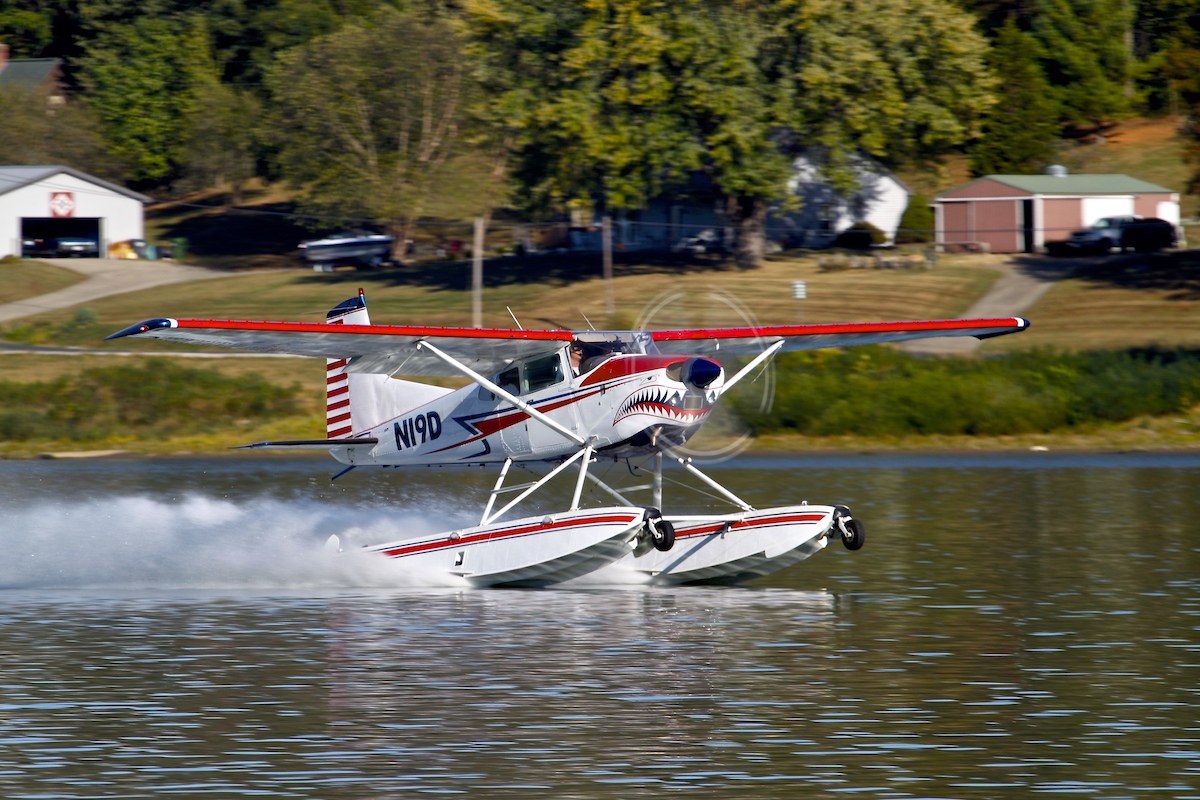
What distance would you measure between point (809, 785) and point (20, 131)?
7891cm

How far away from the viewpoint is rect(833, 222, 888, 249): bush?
60438mm

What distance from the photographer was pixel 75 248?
233ft

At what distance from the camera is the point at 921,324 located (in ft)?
55.8

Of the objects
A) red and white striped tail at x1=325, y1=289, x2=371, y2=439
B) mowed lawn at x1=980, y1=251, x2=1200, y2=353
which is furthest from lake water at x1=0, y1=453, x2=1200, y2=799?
mowed lawn at x1=980, y1=251, x2=1200, y2=353

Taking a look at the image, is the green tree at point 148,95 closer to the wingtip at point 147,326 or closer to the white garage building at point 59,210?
the white garage building at point 59,210

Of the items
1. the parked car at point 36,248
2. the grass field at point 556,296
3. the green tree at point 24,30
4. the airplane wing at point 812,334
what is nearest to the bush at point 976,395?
the grass field at point 556,296

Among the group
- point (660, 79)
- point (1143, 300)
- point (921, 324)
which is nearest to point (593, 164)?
point (660, 79)

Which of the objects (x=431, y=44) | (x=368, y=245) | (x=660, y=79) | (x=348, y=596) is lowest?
(x=348, y=596)

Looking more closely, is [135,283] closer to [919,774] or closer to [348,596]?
[348,596]

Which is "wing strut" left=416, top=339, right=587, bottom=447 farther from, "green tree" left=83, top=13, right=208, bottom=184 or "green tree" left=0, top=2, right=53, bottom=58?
"green tree" left=0, top=2, right=53, bottom=58

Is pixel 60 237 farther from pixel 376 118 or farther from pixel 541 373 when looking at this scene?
pixel 541 373

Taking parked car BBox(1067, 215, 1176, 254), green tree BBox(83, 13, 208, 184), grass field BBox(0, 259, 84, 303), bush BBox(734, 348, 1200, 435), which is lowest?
bush BBox(734, 348, 1200, 435)

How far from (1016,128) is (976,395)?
133ft

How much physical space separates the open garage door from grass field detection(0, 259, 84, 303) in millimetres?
6134
